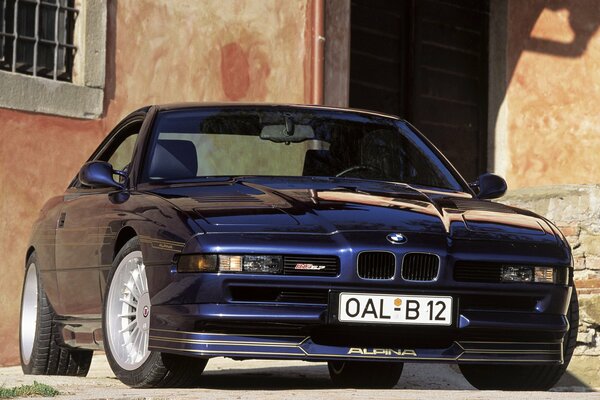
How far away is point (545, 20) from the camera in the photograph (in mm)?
16797

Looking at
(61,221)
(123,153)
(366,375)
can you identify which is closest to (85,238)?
(61,221)

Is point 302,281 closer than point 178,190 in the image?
Yes

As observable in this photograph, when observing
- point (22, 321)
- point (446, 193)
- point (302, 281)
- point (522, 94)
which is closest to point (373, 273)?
point (302, 281)

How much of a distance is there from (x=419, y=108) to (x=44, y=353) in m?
9.14

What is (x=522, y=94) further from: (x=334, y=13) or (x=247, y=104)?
(x=247, y=104)

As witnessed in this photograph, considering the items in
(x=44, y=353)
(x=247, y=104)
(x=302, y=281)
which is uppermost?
(x=247, y=104)

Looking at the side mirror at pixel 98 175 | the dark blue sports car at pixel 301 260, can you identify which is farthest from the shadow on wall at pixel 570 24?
the side mirror at pixel 98 175

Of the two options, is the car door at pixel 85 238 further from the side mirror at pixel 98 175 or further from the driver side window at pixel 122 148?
the side mirror at pixel 98 175

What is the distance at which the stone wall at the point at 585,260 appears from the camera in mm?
10266

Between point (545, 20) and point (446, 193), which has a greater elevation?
point (545, 20)

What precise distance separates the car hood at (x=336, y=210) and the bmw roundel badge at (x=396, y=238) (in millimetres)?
54

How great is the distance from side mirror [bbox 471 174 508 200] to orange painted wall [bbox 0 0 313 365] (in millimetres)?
4829

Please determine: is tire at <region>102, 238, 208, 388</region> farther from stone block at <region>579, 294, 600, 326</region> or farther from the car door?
stone block at <region>579, 294, 600, 326</region>

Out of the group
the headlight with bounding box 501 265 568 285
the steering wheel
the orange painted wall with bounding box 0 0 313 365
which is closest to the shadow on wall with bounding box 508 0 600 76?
the orange painted wall with bounding box 0 0 313 365
